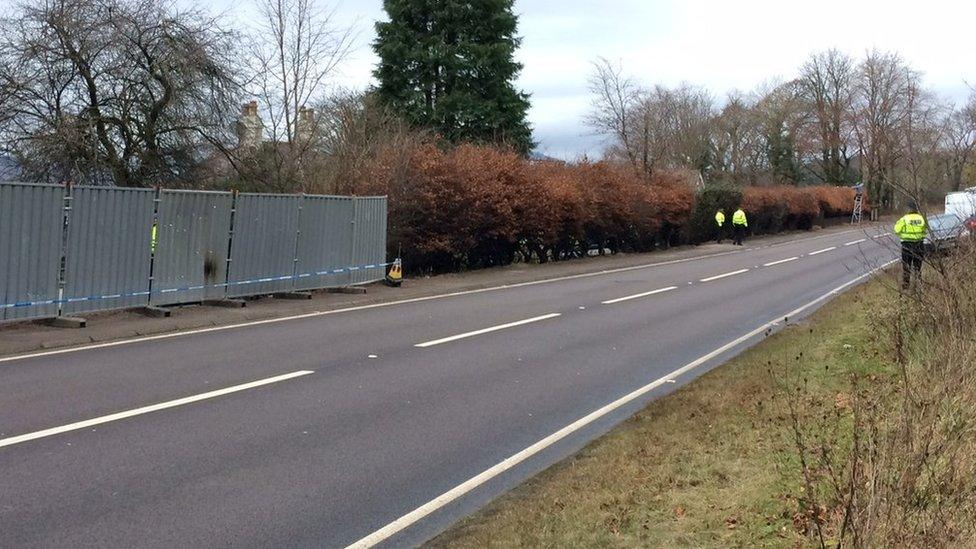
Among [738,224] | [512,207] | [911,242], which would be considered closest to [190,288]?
[911,242]

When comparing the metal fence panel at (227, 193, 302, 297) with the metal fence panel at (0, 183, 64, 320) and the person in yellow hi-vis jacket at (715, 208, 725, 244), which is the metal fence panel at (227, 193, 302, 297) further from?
the person in yellow hi-vis jacket at (715, 208, 725, 244)

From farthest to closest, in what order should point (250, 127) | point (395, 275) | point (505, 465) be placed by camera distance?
1. point (250, 127)
2. point (395, 275)
3. point (505, 465)

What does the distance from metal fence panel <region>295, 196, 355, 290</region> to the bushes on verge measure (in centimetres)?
264

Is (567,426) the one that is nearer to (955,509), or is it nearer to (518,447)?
(518,447)

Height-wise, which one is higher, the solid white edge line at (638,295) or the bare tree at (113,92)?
the bare tree at (113,92)

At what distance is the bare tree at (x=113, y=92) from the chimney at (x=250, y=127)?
2.56 ft

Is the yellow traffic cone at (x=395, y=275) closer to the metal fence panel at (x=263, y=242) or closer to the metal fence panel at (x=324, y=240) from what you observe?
the metal fence panel at (x=324, y=240)

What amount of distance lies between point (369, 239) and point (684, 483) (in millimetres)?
15110

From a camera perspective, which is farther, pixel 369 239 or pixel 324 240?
pixel 369 239

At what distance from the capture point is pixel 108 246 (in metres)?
13.6

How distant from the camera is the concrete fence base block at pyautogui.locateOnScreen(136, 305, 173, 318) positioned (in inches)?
558

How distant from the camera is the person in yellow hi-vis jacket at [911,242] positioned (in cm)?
1131

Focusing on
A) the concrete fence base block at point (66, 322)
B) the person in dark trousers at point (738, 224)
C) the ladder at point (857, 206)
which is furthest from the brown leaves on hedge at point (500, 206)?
the ladder at point (857, 206)

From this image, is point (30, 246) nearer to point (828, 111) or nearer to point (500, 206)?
point (500, 206)
